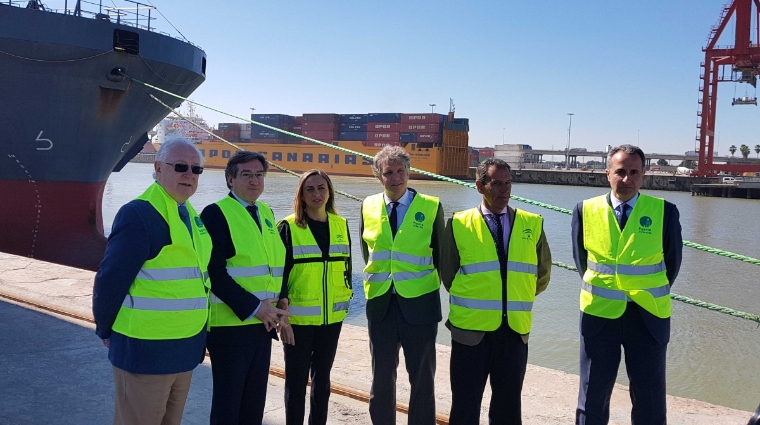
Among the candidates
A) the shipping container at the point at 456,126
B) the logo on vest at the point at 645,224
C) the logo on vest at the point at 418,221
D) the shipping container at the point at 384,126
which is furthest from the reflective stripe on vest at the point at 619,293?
the shipping container at the point at 384,126

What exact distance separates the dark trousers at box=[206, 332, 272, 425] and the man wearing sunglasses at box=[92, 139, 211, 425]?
1.16ft

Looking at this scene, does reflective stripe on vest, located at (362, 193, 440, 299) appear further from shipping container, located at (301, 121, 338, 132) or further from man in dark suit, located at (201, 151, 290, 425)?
shipping container, located at (301, 121, 338, 132)

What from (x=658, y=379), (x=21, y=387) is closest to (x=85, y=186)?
(x=21, y=387)

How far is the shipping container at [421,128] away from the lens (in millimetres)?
51125

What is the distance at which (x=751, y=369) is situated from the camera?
718 centimetres

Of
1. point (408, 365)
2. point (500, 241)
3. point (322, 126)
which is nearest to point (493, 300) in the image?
point (500, 241)

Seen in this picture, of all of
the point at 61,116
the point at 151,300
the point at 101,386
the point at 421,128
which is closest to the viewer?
the point at 151,300

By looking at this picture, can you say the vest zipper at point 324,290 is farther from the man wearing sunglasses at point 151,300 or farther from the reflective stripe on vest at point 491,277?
the man wearing sunglasses at point 151,300

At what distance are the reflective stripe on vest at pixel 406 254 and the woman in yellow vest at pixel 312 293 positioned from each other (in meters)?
0.16

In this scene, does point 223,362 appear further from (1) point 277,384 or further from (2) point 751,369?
(2) point 751,369

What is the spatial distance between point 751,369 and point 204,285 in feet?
24.0

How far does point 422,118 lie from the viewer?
2051 inches

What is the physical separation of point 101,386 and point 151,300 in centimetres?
171

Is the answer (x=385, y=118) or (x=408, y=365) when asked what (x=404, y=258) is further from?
(x=385, y=118)
